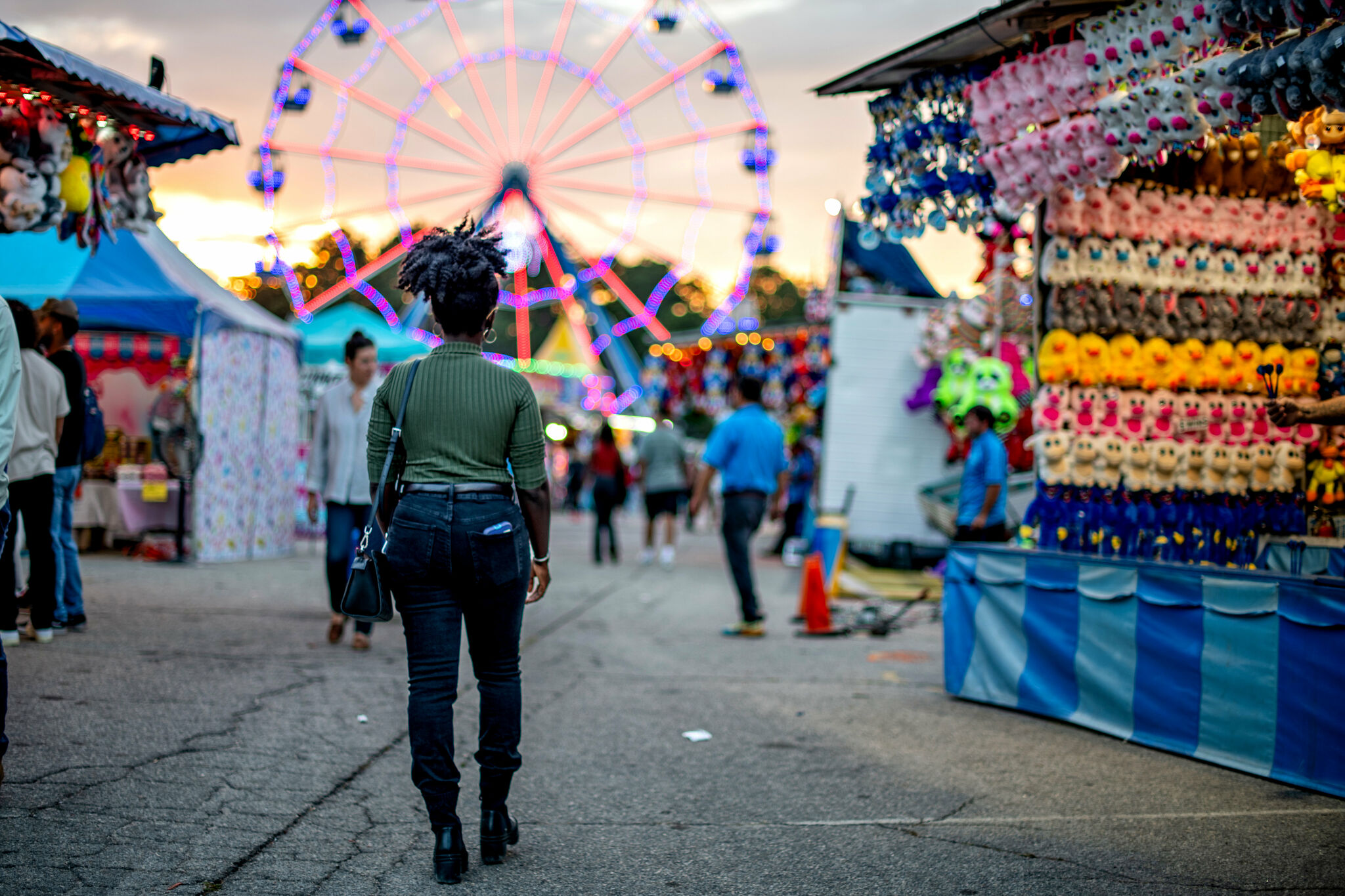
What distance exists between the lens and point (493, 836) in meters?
3.51

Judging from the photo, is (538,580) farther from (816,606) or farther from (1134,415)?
(816,606)

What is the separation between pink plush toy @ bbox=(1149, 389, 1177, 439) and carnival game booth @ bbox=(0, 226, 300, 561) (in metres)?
8.88

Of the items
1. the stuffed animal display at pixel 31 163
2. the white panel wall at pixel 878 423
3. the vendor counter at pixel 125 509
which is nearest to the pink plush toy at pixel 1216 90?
the stuffed animal display at pixel 31 163

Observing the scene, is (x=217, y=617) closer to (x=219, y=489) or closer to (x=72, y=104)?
(x=72, y=104)

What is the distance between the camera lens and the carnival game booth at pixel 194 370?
1149 cm

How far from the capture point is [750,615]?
886 cm

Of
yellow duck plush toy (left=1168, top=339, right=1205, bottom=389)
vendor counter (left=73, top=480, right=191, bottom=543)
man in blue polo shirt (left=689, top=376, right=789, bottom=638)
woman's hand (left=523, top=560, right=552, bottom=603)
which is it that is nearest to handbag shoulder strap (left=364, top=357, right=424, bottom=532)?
woman's hand (left=523, top=560, right=552, bottom=603)

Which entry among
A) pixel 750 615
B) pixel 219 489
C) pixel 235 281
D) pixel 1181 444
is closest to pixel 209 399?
pixel 219 489

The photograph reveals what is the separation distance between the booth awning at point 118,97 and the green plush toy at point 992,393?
772cm

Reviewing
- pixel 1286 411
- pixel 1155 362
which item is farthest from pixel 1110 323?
pixel 1286 411

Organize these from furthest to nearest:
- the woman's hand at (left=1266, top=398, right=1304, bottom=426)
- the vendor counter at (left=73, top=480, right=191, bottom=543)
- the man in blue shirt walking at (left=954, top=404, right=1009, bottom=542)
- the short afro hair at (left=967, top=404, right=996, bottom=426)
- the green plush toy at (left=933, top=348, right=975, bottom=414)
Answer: the vendor counter at (left=73, top=480, right=191, bottom=543)
the green plush toy at (left=933, top=348, right=975, bottom=414)
the short afro hair at (left=967, top=404, right=996, bottom=426)
the man in blue shirt walking at (left=954, top=404, right=1009, bottom=542)
the woman's hand at (left=1266, top=398, right=1304, bottom=426)

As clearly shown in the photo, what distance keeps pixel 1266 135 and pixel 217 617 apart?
23.3 feet

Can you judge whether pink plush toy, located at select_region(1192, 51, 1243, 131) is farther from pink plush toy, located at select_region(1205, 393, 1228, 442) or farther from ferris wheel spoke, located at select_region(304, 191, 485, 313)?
ferris wheel spoke, located at select_region(304, 191, 485, 313)

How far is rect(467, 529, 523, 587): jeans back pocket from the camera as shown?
3348 mm
